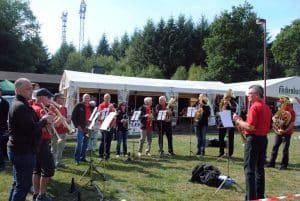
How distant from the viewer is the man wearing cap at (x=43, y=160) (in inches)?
265

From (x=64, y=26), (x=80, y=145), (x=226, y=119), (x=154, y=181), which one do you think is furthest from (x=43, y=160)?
(x=64, y=26)

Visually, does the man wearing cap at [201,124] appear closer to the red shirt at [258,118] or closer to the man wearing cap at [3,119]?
the man wearing cap at [3,119]

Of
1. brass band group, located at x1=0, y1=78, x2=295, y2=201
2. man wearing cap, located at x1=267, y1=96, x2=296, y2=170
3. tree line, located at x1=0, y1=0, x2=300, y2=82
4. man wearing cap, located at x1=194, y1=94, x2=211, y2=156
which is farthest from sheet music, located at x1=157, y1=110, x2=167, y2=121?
tree line, located at x1=0, y1=0, x2=300, y2=82

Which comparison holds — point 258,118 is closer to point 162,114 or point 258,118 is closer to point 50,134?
point 50,134

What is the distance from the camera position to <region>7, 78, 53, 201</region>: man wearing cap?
5488mm

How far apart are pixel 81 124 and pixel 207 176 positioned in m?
3.77

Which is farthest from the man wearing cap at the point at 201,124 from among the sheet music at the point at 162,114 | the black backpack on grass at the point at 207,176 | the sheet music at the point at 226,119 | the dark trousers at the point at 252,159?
the dark trousers at the point at 252,159

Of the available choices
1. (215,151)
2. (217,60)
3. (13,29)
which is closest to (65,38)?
(13,29)

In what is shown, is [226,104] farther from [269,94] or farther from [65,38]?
[65,38]

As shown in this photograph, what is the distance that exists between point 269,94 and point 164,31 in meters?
27.3

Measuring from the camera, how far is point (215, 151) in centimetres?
1539

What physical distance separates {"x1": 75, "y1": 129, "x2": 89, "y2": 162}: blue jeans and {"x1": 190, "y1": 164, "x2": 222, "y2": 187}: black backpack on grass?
3427 mm

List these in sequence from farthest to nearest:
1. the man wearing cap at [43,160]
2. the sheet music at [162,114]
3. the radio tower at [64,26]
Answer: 1. the radio tower at [64,26]
2. the sheet music at [162,114]
3. the man wearing cap at [43,160]

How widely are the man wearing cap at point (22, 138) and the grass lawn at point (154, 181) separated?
7.81ft
